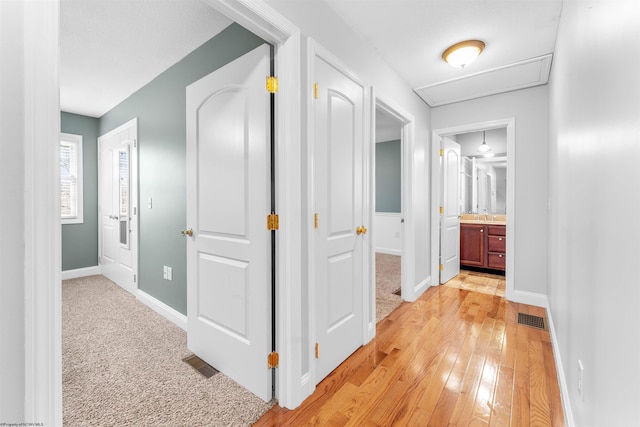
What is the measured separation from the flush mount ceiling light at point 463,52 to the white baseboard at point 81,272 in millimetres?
5485

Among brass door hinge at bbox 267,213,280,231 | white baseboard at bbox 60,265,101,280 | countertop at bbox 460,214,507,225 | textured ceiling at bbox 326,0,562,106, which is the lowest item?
white baseboard at bbox 60,265,101,280

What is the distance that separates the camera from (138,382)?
71.4 inches

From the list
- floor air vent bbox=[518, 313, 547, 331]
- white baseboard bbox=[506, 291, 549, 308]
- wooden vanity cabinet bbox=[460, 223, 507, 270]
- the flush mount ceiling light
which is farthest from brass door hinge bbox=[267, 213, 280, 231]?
wooden vanity cabinet bbox=[460, 223, 507, 270]

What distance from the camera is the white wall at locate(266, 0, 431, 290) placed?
168 cm

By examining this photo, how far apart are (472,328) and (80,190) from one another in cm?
553

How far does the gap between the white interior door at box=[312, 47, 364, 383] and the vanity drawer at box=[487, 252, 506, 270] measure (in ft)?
10.2

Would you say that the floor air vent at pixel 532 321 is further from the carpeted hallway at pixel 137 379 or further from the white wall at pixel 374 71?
the carpeted hallway at pixel 137 379

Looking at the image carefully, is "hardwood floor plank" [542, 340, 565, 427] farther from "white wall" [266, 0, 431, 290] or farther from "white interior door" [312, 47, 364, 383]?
"white wall" [266, 0, 431, 290]

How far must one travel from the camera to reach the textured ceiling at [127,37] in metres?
1.92

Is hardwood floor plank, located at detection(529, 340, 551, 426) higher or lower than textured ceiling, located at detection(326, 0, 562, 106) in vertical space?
lower

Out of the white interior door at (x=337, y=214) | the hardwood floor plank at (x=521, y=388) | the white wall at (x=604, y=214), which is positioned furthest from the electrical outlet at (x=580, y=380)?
the white interior door at (x=337, y=214)

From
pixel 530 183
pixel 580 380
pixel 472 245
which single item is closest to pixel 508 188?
pixel 530 183

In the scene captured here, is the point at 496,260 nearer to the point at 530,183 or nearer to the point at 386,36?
the point at 530,183

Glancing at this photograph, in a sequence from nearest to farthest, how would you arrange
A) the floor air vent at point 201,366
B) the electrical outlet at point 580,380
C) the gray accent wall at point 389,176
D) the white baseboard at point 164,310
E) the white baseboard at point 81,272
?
the electrical outlet at point 580,380 < the floor air vent at point 201,366 < the white baseboard at point 164,310 < the white baseboard at point 81,272 < the gray accent wall at point 389,176
